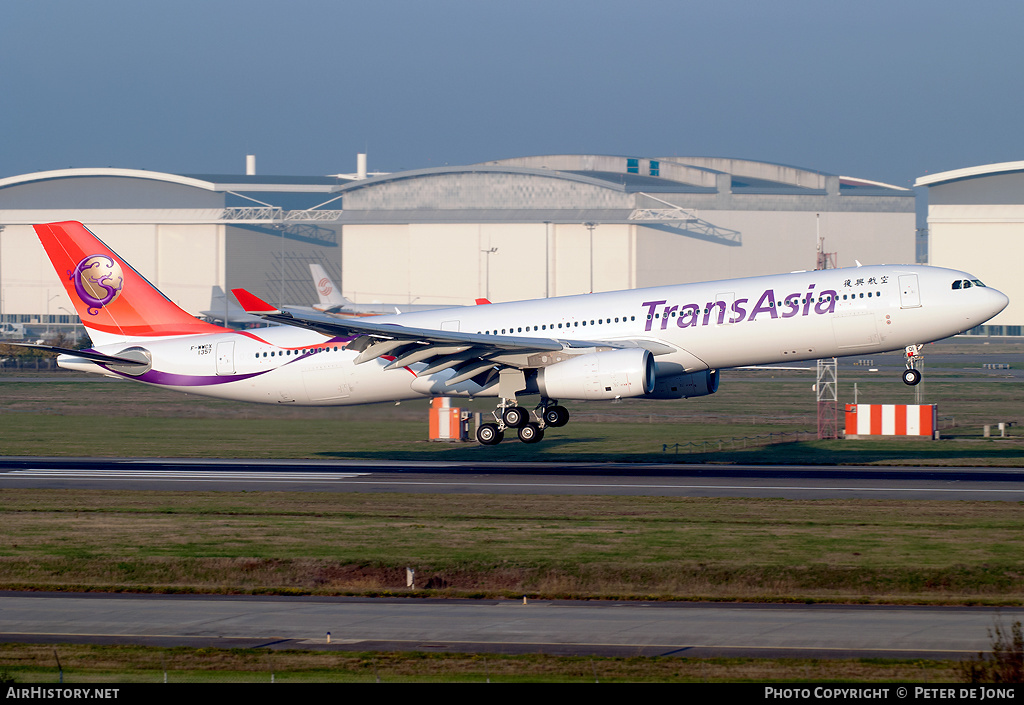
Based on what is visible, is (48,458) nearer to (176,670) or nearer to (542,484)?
(542,484)

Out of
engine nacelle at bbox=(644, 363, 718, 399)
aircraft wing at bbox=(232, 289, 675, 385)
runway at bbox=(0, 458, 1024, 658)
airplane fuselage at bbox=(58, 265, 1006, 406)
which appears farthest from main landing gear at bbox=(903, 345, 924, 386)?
runway at bbox=(0, 458, 1024, 658)

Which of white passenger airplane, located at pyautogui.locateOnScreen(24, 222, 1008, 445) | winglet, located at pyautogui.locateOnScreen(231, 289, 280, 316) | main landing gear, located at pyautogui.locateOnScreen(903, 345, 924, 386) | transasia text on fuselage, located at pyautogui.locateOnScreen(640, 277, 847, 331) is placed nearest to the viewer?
winglet, located at pyautogui.locateOnScreen(231, 289, 280, 316)

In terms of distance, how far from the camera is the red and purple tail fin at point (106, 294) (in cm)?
4434

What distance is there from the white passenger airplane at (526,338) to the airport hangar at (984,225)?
10178 cm

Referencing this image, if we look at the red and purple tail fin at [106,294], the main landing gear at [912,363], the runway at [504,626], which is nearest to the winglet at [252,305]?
the red and purple tail fin at [106,294]

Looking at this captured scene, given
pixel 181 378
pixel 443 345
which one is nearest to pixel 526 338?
pixel 443 345

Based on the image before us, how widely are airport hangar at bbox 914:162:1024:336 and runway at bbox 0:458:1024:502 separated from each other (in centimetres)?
10085

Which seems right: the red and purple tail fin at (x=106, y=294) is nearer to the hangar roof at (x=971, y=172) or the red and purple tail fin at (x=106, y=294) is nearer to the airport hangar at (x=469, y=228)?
the airport hangar at (x=469, y=228)

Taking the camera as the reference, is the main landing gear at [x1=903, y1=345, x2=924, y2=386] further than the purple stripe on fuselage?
No

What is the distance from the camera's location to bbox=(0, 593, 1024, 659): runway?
59.0ft

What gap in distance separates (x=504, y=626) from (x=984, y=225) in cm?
12998

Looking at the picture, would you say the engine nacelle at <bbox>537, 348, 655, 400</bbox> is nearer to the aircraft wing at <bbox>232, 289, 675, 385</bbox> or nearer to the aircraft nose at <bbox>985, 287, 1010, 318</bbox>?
the aircraft wing at <bbox>232, 289, 675, 385</bbox>

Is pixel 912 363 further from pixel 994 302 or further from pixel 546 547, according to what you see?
pixel 546 547
